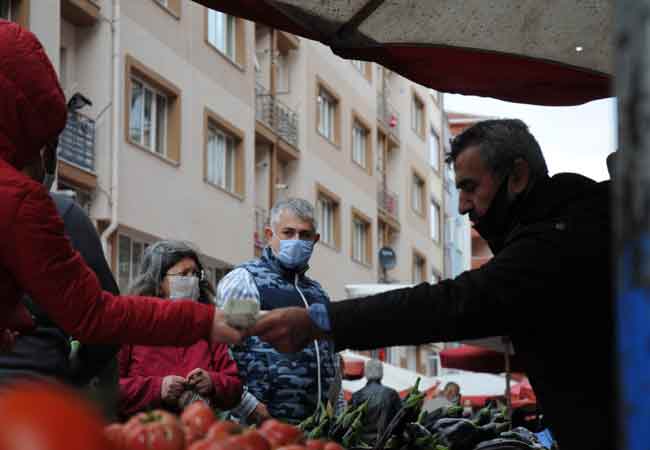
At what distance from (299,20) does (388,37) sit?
0.36 m

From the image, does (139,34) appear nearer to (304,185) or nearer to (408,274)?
(304,185)

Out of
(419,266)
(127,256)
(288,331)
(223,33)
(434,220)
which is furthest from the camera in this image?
(434,220)

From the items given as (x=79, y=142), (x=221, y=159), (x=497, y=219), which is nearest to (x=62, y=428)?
(x=497, y=219)

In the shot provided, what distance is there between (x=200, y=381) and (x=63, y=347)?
58.4 inches

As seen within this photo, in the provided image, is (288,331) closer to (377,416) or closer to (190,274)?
(377,416)

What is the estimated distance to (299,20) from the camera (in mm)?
3621

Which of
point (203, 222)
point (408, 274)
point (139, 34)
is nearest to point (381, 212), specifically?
point (408, 274)

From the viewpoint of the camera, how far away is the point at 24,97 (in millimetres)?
2699

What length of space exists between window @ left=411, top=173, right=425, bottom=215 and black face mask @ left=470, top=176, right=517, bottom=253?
41438 millimetres

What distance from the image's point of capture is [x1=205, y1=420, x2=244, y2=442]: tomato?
2164 mm

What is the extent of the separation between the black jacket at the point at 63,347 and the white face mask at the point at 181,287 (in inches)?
54.5

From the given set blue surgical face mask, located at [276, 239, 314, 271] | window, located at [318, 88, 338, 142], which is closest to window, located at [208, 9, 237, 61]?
window, located at [318, 88, 338, 142]

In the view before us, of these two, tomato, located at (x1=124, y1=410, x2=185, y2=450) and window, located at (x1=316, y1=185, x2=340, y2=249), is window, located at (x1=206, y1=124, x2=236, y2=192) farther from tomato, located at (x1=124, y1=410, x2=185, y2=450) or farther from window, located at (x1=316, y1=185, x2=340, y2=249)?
tomato, located at (x1=124, y1=410, x2=185, y2=450)

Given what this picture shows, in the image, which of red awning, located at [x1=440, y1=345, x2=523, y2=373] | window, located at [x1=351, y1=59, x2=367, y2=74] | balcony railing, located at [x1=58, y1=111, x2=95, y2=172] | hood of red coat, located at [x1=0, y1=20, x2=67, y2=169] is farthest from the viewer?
window, located at [x1=351, y1=59, x2=367, y2=74]
